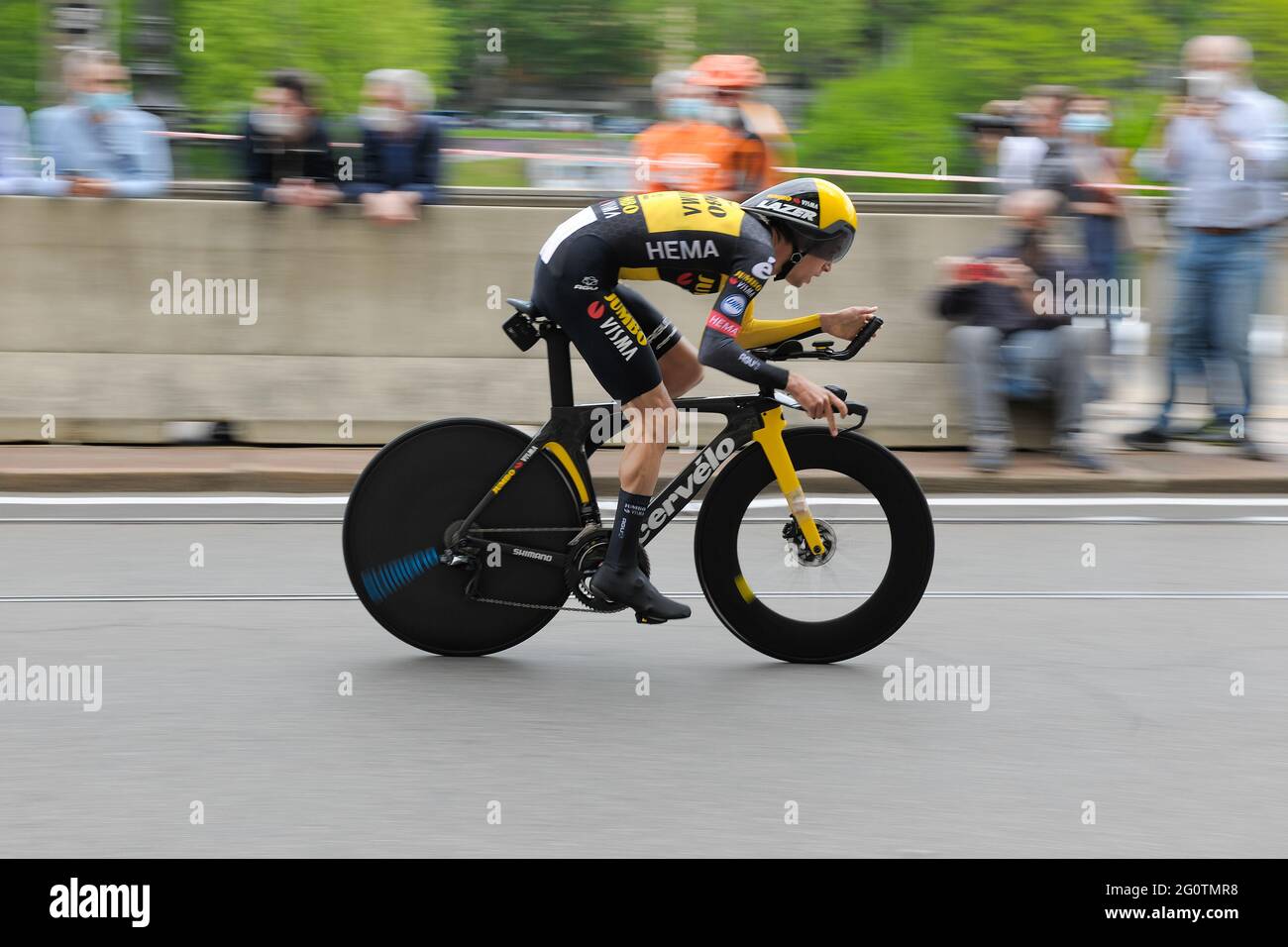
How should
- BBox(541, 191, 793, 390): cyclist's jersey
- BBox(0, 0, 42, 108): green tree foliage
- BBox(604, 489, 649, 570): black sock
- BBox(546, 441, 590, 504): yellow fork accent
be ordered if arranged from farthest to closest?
BBox(0, 0, 42, 108): green tree foliage < BBox(546, 441, 590, 504): yellow fork accent < BBox(604, 489, 649, 570): black sock < BBox(541, 191, 793, 390): cyclist's jersey

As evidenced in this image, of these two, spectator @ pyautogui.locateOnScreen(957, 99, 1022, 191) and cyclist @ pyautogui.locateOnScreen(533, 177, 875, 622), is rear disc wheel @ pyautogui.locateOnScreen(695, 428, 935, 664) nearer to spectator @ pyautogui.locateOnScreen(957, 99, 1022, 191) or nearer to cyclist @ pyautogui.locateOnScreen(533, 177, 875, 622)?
cyclist @ pyautogui.locateOnScreen(533, 177, 875, 622)

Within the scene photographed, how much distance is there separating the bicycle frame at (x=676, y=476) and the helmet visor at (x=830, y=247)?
1.54 ft

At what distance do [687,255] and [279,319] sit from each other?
170 inches

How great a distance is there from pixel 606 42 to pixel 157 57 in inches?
1975

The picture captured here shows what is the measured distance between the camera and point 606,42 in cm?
9444

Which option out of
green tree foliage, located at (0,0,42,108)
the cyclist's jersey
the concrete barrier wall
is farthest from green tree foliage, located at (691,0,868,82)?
the cyclist's jersey

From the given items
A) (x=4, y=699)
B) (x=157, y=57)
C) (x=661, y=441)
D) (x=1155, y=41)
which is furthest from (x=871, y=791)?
(x=1155, y=41)

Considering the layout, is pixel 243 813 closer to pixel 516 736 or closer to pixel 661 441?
pixel 516 736

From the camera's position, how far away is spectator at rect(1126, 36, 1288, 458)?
30.9 ft

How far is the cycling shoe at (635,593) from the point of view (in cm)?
553

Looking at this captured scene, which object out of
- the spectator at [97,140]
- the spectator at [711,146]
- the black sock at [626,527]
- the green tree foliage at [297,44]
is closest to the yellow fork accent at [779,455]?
the black sock at [626,527]

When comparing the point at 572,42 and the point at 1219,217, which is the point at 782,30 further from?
the point at 1219,217

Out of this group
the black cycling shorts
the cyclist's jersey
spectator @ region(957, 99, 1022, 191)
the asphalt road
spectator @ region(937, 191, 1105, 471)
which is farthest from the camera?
spectator @ region(957, 99, 1022, 191)

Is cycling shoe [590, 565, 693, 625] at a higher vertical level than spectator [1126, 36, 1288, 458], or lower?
lower
